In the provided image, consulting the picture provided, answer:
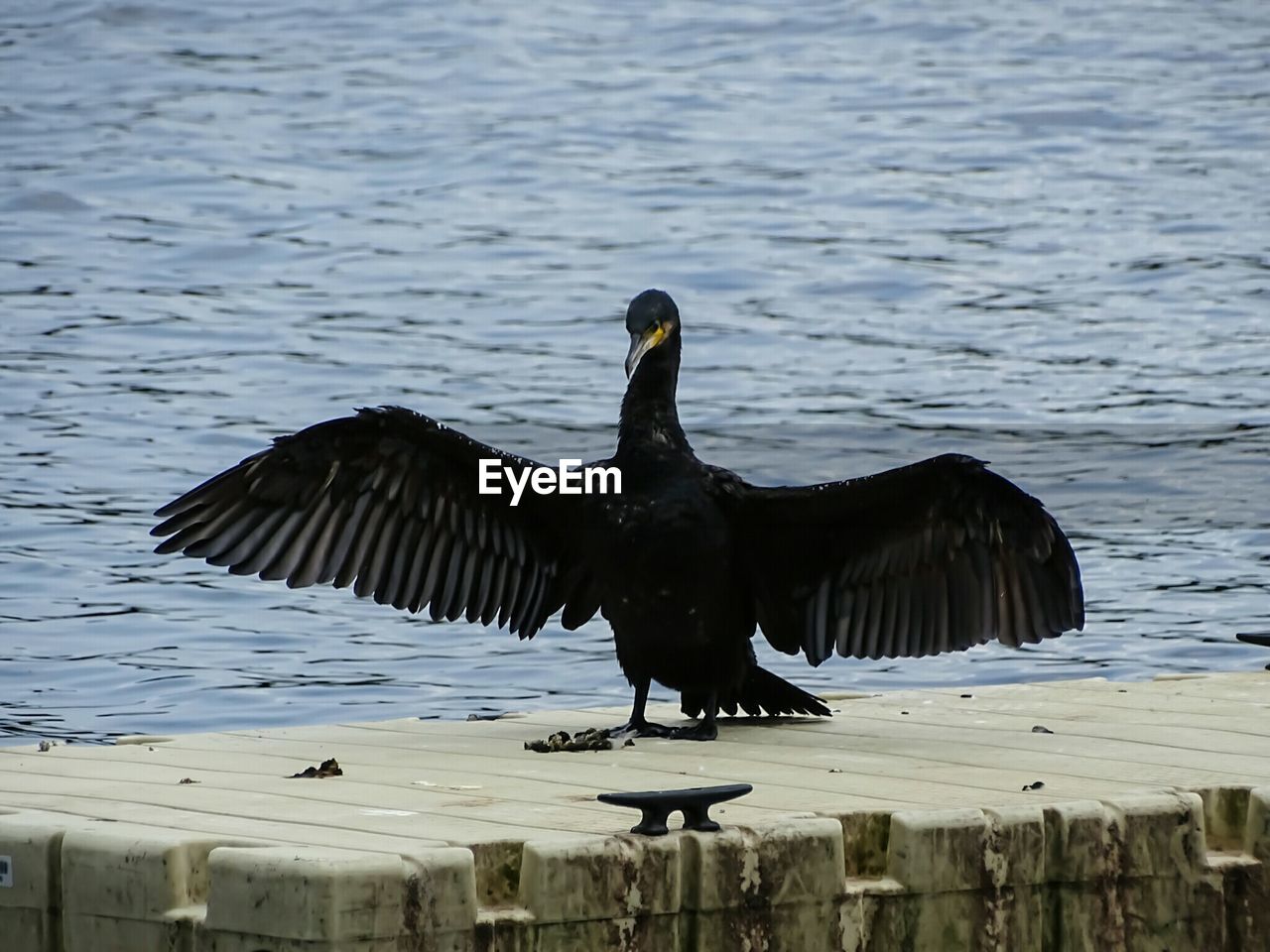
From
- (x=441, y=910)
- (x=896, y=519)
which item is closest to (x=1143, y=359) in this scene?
(x=896, y=519)

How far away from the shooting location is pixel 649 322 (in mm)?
6430

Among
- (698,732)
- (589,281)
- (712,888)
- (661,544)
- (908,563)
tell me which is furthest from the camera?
(589,281)

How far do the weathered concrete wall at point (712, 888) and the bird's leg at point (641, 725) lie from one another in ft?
4.65

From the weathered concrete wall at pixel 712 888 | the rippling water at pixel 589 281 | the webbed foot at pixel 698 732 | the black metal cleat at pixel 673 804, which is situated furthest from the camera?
the rippling water at pixel 589 281

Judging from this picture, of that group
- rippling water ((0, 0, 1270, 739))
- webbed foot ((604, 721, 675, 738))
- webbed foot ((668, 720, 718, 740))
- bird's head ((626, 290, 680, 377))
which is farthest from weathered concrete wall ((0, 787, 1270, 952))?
rippling water ((0, 0, 1270, 739))

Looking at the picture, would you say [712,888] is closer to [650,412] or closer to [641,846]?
[641,846]

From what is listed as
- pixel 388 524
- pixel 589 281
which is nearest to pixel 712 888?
A: pixel 388 524

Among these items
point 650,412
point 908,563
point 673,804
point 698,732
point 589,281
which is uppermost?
point 589,281

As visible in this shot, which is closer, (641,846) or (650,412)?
(641,846)

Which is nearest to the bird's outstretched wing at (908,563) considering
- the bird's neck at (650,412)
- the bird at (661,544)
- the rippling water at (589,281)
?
the bird at (661,544)

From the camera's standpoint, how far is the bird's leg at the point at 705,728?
6340mm

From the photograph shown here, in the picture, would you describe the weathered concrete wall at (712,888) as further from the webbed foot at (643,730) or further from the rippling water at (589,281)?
the rippling water at (589,281)

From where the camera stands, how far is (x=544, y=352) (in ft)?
53.7

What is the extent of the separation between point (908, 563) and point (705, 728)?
744mm
